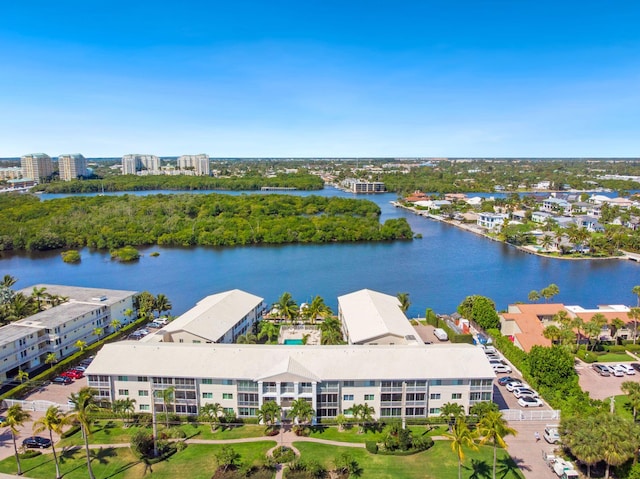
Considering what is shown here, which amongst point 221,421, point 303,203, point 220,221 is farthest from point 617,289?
point 303,203

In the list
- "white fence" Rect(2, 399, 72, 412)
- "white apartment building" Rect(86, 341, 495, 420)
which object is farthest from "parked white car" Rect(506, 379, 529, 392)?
"white fence" Rect(2, 399, 72, 412)

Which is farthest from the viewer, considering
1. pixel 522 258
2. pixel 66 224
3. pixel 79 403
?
pixel 66 224

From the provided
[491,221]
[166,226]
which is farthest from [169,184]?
[491,221]

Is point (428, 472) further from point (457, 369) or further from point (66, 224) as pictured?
point (66, 224)

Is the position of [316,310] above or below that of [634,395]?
above

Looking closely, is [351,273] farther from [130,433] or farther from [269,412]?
[130,433]
